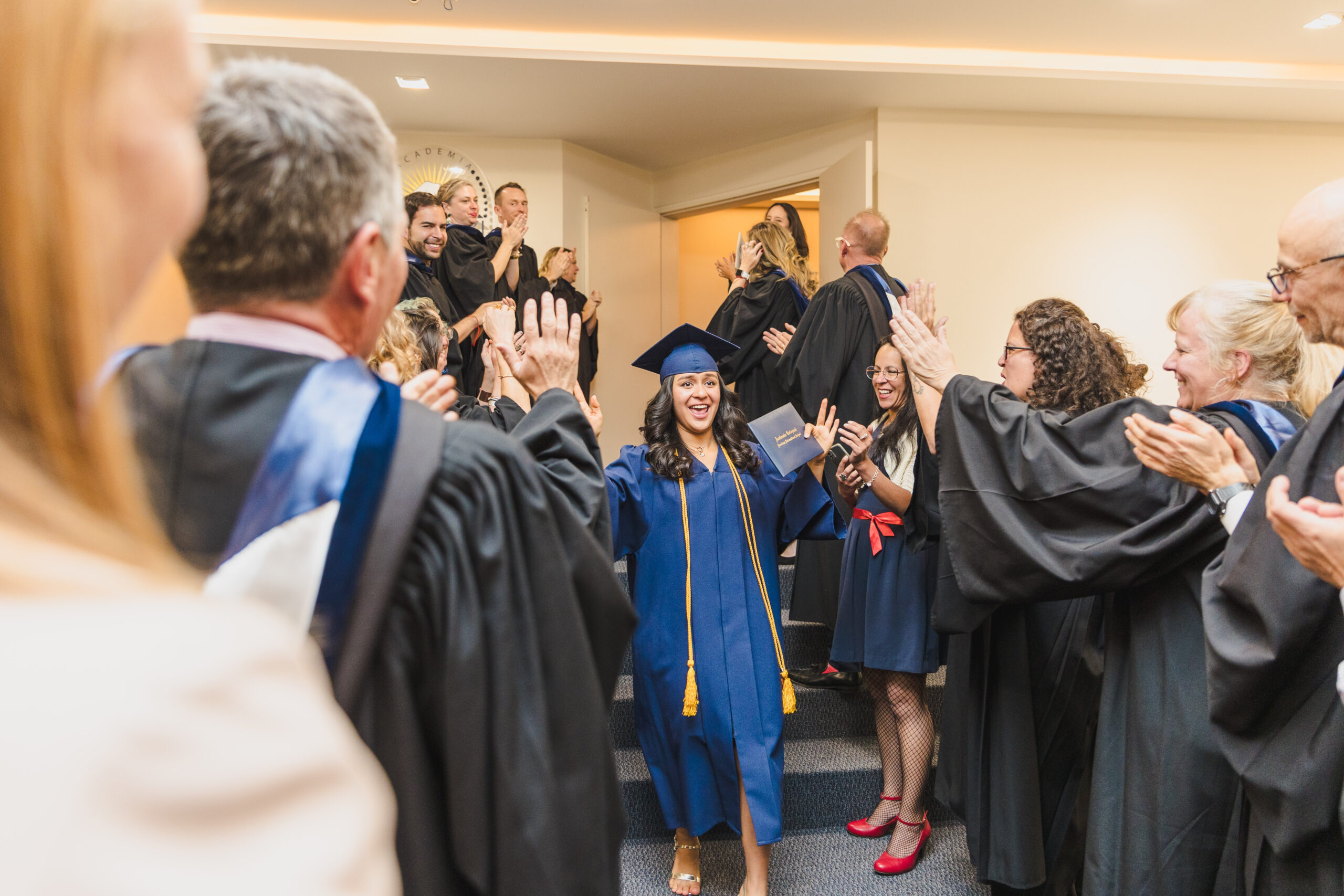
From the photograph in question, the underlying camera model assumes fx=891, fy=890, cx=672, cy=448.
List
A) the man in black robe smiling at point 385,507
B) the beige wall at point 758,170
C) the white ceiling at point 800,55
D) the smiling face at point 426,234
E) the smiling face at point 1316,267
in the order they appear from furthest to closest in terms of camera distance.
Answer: the beige wall at point 758,170, the white ceiling at point 800,55, the smiling face at point 426,234, the smiling face at point 1316,267, the man in black robe smiling at point 385,507

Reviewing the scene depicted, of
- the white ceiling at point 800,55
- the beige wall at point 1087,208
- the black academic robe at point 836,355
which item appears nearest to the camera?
the black academic robe at point 836,355

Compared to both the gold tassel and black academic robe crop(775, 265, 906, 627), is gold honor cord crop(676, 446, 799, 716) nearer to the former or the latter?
the gold tassel

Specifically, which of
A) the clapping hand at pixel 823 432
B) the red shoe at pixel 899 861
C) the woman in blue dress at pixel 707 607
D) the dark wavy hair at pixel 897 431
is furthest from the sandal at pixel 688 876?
the dark wavy hair at pixel 897 431

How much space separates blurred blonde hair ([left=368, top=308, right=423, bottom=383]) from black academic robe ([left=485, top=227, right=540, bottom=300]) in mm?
2394

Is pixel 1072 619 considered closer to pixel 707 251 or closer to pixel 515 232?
pixel 515 232

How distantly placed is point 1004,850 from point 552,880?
226cm

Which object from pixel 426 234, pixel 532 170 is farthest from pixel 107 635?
pixel 532 170

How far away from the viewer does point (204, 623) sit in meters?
0.31

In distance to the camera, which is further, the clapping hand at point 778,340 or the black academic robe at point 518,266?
the black academic robe at point 518,266

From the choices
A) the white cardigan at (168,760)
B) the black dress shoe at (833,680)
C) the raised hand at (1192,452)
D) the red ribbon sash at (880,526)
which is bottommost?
the black dress shoe at (833,680)

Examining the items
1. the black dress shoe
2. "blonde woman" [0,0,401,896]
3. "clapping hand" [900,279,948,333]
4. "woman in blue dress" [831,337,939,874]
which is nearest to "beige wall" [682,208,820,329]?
the black dress shoe

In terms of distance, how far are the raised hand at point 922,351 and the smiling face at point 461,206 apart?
11.4 ft

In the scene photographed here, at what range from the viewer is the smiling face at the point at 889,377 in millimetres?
3627

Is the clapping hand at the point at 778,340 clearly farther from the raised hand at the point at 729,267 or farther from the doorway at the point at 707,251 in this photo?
the doorway at the point at 707,251
